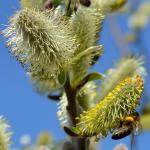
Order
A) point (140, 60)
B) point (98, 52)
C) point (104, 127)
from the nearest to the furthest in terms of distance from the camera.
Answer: point (104, 127)
point (98, 52)
point (140, 60)

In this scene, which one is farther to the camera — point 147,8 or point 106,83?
point 147,8

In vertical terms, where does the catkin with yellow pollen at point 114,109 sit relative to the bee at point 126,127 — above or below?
above

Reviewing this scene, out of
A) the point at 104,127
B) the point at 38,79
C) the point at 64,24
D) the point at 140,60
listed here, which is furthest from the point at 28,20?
the point at 140,60

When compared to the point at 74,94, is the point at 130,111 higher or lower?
lower

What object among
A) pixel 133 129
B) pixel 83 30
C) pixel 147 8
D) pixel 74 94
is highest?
pixel 147 8

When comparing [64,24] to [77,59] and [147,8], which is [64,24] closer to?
[77,59]

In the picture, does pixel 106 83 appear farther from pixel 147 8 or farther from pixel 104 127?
pixel 147 8

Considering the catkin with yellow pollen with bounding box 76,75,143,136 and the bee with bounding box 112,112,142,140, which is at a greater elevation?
the catkin with yellow pollen with bounding box 76,75,143,136

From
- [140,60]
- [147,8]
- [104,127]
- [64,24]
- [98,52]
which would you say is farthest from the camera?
[147,8]
